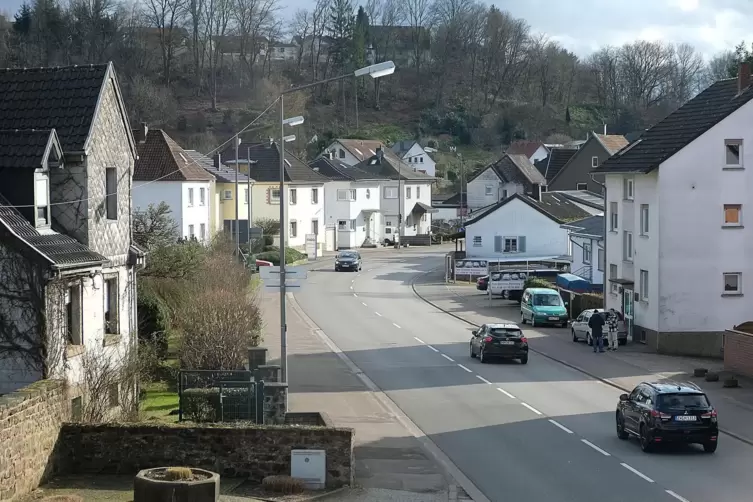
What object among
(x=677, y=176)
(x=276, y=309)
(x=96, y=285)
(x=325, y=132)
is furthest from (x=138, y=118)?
(x=96, y=285)

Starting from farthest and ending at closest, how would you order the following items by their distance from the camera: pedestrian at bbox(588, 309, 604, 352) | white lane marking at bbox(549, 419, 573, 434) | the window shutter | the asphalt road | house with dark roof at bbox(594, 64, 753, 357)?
1. the window shutter
2. house with dark roof at bbox(594, 64, 753, 357)
3. pedestrian at bbox(588, 309, 604, 352)
4. white lane marking at bbox(549, 419, 573, 434)
5. the asphalt road

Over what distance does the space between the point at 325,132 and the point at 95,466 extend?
114 m

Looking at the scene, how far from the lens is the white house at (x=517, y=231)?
2963 inches

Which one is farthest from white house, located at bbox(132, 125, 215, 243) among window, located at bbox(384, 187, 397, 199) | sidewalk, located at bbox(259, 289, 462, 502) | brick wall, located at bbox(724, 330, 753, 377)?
window, located at bbox(384, 187, 397, 199)

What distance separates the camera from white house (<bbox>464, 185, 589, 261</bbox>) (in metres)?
75.2

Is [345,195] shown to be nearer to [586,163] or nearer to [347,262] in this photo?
[586,163]

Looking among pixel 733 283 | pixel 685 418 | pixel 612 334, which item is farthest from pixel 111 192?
pixel 733 283

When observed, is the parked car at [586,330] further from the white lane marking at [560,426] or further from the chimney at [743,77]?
the white lane marking at [560,426]

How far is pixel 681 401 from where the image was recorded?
75.7 feet

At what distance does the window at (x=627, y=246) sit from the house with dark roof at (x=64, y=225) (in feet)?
80.5

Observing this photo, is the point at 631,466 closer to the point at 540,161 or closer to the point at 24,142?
the point at 24,142

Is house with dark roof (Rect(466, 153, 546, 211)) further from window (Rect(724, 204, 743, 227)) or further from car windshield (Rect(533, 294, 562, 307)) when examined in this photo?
window (Rect(724, 204, 743, 227))

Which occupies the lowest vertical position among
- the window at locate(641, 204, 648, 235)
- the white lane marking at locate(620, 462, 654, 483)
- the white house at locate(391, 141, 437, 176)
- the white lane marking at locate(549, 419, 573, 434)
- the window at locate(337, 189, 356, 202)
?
the white lane marking at locate(620, 462, 654, 483)

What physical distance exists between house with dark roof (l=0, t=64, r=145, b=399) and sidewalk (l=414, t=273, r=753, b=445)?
14863 millimetres
